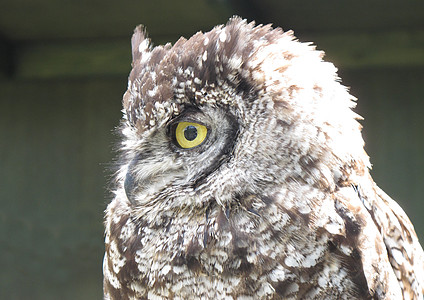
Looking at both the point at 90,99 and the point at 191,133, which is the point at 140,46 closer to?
the point at 191,133

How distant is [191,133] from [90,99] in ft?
12.3

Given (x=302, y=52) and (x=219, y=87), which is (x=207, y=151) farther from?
(x=302, y=52)

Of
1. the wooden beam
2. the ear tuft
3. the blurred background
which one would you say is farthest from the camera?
the wooden beam

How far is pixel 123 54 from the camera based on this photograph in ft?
15.7

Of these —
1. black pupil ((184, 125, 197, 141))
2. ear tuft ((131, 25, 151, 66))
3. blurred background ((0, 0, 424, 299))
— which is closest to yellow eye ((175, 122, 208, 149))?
black pupil ((184, 125, 197, 141))

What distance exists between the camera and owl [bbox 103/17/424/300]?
1.55 metres

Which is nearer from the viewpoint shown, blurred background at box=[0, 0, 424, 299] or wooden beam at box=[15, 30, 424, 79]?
blurred background at box=[0, 0, 424, 299]

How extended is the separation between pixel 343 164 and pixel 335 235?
0.22 m

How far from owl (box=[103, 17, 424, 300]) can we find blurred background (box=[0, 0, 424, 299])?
202 cm

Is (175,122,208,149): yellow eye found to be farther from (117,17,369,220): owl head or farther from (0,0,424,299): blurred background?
(0,0,424,299): blurred background

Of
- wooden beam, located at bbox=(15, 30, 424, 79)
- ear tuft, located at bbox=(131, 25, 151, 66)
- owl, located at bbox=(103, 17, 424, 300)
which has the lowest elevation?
owl, located at bbox=(103, 17, 424, 300)

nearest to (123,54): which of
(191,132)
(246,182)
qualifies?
(191,132)

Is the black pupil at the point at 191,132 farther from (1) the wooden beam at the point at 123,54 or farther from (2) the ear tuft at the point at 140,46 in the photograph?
(1) the wooden beam at the point at 123,54

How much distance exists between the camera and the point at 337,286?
5.13ft
